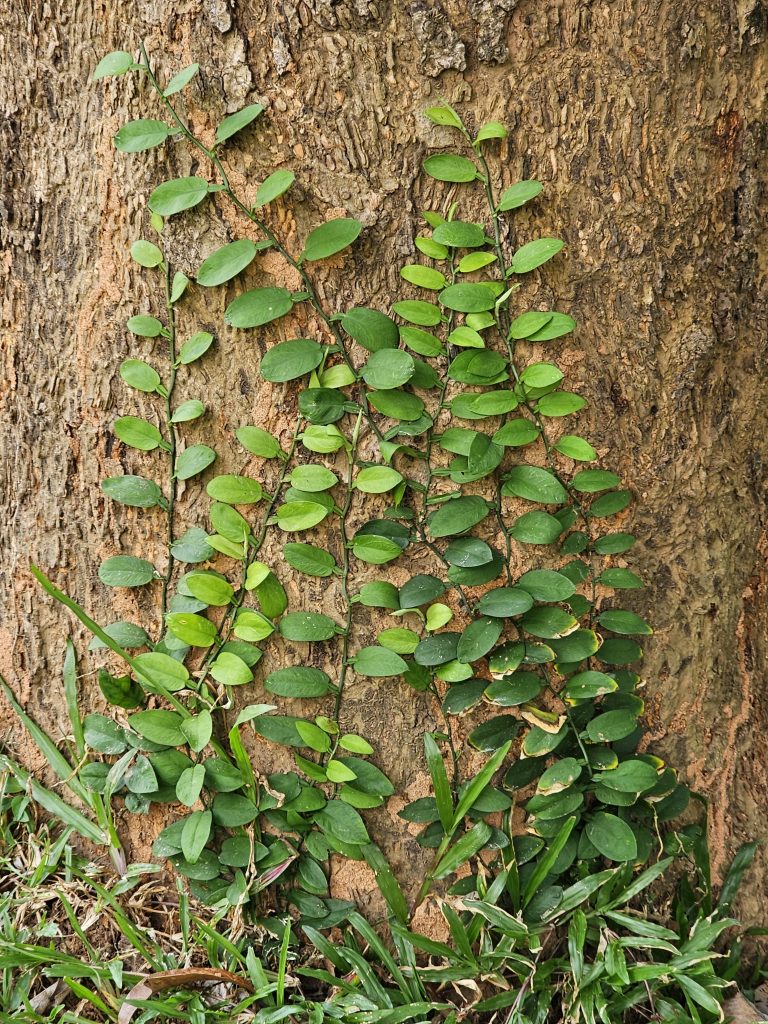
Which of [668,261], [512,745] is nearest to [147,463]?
[512,745]

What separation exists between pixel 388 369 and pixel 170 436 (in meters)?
0.44

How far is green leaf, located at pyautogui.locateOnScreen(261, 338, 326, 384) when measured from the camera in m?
1.40

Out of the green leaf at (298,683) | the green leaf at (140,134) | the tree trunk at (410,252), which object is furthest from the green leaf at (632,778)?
the green leaf at (140,134)

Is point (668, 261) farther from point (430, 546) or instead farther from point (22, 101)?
point (22, 101)

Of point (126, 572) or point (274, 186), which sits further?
point (126, 572)

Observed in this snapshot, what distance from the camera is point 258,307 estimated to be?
4.59ft

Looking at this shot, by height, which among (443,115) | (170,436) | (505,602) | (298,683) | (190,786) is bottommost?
(190,786)

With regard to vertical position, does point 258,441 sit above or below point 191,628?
above

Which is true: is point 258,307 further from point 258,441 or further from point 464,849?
point 464,849

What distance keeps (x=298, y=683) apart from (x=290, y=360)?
579mm

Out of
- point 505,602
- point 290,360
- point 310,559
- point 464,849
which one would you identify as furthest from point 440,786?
point 290,360

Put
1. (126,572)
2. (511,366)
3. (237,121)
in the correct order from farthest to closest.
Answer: (126,572), (511,366), (237,121)

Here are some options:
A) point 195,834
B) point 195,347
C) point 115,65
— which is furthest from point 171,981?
point 115,65

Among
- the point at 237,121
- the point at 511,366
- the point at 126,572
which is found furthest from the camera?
the point at 126,572
